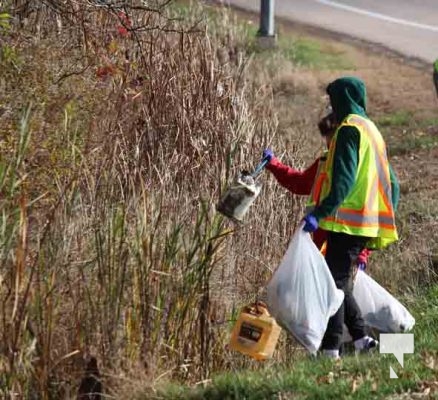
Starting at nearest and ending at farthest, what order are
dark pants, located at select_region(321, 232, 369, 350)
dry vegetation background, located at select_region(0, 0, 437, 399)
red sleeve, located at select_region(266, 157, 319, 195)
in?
dry vegetation background, located at select_region(0, 0, 437, 399) → dark pants, located at select_region(321, 232, 369, 350) → red sleeve, located at select_region(266, 157, 319, 195)

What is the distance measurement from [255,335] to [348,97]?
4.30 ft

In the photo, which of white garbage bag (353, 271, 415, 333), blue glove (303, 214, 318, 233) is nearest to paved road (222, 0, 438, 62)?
white garbage bag (353, 271, 415, 333)

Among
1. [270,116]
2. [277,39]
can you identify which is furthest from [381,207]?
[277,39]

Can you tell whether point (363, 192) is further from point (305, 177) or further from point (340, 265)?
point (305, 177)

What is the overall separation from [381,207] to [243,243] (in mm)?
1590

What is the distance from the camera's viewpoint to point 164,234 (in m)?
6.84

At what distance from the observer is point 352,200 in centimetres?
705

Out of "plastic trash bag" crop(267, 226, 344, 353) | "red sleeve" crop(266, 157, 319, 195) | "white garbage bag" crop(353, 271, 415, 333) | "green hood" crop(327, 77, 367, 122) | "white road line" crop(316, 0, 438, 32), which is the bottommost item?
"white road line" crop(316, 0, 438, 32)

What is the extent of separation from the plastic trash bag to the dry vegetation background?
13.5 inches

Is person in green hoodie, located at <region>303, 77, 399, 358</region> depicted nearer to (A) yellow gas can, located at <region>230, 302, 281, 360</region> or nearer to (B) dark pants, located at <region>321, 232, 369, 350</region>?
(B) dark pants, located at <region>321, 232, 369, 350</region>

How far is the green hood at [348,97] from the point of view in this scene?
712 cm

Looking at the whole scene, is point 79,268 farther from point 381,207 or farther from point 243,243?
point 243,243

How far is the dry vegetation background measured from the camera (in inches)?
252

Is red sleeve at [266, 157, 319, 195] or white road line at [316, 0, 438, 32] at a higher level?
red sleeve at [266, 157, 319, 195]
